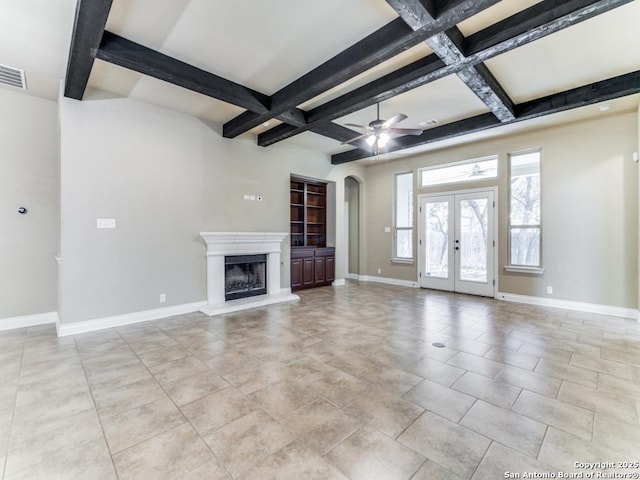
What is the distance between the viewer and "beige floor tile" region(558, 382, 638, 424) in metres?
2.14

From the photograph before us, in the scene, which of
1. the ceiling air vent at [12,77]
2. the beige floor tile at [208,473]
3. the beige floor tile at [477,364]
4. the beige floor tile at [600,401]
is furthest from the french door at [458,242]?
the ceiling air vent at [12,77]

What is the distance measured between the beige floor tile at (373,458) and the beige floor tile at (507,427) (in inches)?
22.9

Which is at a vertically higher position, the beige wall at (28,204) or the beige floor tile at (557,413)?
the beige wall at (28,204)

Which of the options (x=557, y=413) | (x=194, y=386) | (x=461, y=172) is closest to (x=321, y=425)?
(x=194, y=386)

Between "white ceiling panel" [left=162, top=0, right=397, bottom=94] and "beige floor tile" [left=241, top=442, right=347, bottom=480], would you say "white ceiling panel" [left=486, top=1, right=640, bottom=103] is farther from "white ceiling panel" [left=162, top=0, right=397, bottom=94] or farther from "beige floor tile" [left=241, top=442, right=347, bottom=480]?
"beige floor tile" [left=241, top=442, right=347, bottom=480]

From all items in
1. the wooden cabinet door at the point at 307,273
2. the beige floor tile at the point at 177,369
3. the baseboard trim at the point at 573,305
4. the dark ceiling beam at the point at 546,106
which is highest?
the dark ceiling beam at the point at 546,106

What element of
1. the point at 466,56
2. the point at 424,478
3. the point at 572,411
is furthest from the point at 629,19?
the point at 424,478

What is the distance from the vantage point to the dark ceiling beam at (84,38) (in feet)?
7.48

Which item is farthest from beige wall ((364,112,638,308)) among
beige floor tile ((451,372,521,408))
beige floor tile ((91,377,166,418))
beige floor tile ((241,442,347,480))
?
beige floor tile ((91,377,166,418))

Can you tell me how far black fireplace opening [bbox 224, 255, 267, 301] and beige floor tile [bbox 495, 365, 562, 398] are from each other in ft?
14.3

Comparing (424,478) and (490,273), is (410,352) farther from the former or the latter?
(490,273)

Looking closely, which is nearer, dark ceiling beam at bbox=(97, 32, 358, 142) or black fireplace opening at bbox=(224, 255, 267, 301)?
dark ceiling beam at bbox=(97, 32, 358, 142)

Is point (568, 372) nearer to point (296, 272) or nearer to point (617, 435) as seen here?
point (617, 435)

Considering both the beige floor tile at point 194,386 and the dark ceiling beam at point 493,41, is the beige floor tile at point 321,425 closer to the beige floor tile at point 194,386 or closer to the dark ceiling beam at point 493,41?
the beige floor tile at point 194,386
